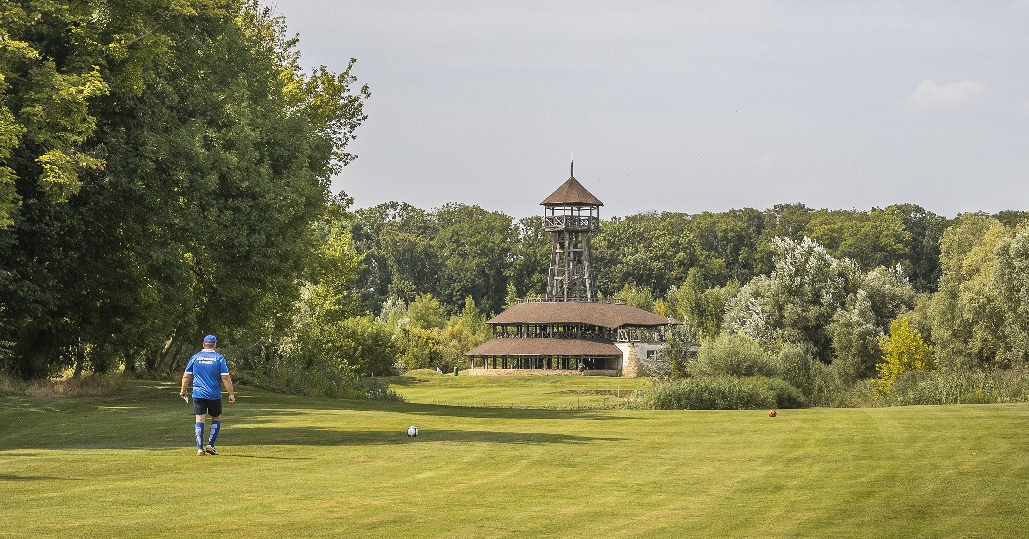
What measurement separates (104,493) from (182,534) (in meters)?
3.56

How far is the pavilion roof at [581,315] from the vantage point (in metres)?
111

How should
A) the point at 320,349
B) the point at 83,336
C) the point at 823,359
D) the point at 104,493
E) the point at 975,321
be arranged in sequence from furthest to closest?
the point at 823,359 → the point at 975,321 → the point at 320,349 → the point at 83,336 → the point at 104,493

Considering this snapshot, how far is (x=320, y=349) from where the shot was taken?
6284 centimetres

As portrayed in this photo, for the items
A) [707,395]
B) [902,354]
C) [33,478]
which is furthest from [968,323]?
[33,478]

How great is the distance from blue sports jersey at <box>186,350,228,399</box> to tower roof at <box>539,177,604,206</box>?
98.6 m

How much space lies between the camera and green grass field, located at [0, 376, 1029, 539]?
579 inches

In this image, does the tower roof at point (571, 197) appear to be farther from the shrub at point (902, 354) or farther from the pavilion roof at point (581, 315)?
the shrub at point (902, 354)

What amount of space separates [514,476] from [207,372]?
21.5ft

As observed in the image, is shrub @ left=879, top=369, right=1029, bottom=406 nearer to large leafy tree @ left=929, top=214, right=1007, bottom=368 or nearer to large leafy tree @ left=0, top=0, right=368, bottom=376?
large leafy tree @ left=0, top=0, right=368, bottom=376

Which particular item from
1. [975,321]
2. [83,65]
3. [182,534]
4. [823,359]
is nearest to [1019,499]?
[182,534]

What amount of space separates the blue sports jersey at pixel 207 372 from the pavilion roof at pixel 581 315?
88326 mm

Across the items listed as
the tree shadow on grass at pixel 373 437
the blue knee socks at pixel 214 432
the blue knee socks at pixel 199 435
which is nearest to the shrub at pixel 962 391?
the tree shadow on grass at pixel 373 437

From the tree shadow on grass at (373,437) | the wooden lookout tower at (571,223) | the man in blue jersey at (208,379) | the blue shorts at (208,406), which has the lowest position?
the tree shadow on grass at (373,437)

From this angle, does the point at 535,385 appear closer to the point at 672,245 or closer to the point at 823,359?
the point at 823,359
